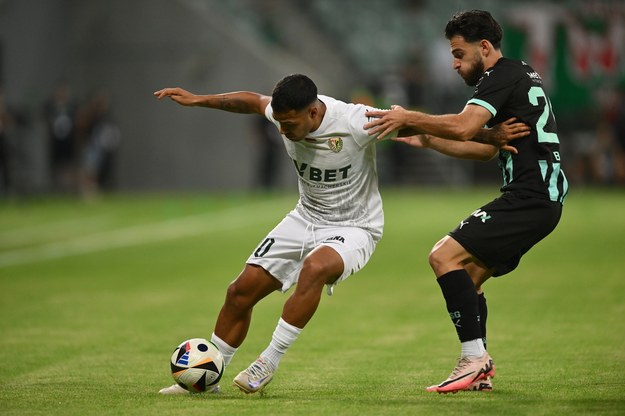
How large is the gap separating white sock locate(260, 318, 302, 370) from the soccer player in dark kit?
3.25 ft

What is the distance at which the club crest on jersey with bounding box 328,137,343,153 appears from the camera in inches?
294

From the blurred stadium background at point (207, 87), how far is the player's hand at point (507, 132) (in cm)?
2462

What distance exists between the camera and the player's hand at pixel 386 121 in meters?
7.00

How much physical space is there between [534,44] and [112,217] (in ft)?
49.4

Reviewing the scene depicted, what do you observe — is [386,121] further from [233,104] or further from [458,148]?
[233,104]

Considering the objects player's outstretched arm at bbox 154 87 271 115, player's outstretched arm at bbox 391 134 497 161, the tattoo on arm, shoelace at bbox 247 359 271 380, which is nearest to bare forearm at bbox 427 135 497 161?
player's outstretched arm at bbox 391 134 497 161

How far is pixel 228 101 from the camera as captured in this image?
7.88 m

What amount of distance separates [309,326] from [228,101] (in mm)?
3692

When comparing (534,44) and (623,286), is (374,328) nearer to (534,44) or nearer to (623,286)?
(623,286)

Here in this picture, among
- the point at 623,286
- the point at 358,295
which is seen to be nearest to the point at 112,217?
the point at 358,295

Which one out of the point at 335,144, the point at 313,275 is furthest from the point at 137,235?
the point at 313,275

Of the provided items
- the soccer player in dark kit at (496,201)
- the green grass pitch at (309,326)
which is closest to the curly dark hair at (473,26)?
the soccer player in dark kit at (496,201)

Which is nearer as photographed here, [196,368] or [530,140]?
[196,368]

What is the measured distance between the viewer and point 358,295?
1336 cm
